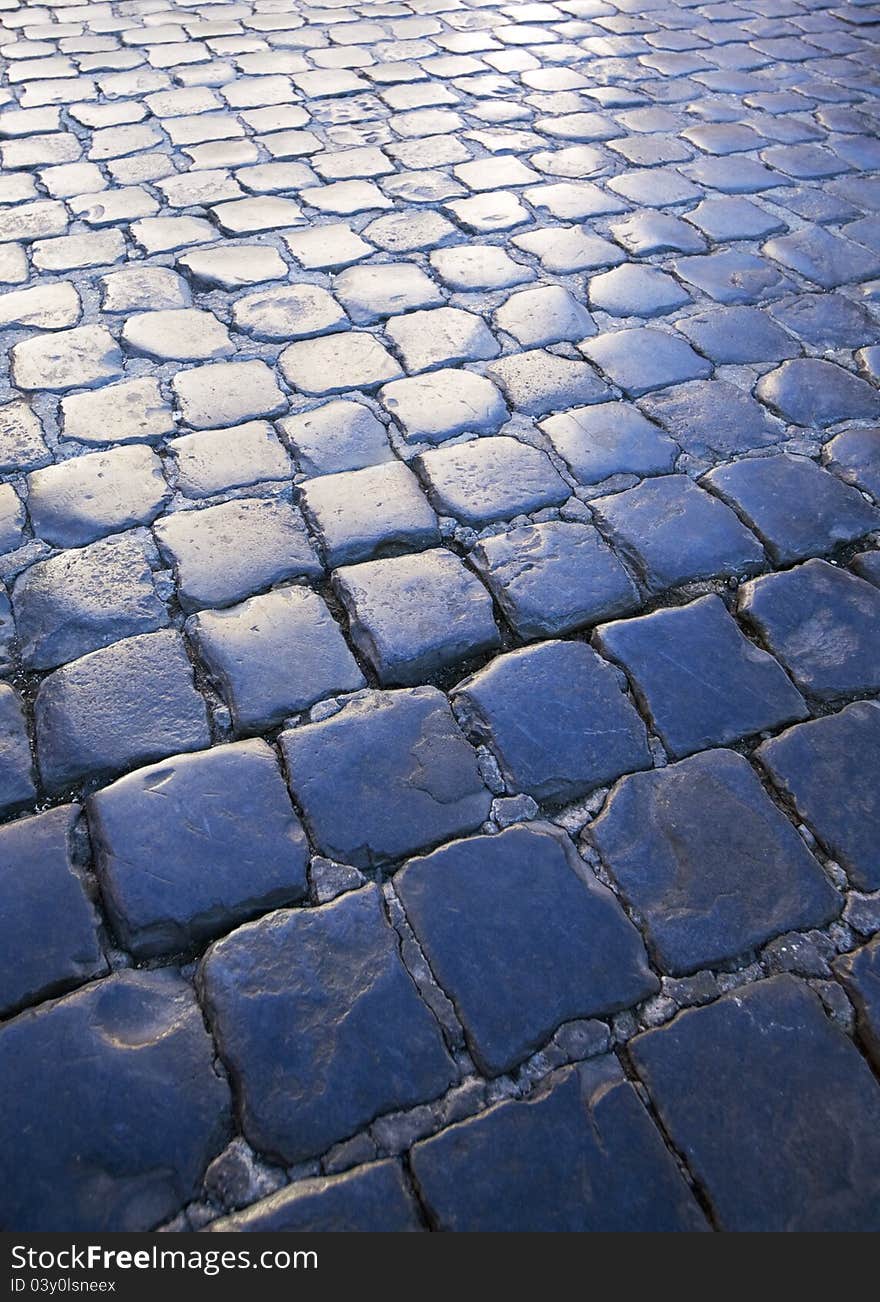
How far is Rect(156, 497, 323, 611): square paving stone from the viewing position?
2.00m

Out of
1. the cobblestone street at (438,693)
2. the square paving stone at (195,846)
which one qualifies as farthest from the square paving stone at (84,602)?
the square paving stone at (195,846)

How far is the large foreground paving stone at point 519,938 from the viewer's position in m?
1.38

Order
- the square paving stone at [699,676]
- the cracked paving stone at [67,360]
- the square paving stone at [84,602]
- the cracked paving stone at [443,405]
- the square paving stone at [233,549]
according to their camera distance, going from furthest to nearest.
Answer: the cracked paving stone at [67,360], the cracked paving stone at [443,405], the square paving stone at [233,549], the square paving stone at [84,602], the square paving stone at [699,676]

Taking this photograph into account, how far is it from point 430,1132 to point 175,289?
256 centimetres

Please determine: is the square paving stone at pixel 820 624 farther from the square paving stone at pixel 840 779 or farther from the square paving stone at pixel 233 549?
the square paving stone at pixel 233 549

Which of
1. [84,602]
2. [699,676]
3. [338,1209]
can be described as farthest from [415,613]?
[338,1209]

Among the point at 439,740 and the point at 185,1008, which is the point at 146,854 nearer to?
the point at 185,1008

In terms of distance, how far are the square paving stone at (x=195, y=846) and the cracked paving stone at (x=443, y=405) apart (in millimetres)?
1093

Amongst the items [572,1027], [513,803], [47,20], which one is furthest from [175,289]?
[47,20]

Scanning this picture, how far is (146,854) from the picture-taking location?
5.08 ft

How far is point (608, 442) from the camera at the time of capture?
7.81ft

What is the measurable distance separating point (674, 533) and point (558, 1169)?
1.38 m

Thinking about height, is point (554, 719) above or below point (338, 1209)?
above

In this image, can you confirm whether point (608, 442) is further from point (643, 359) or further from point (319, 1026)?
point (319, 1026)
